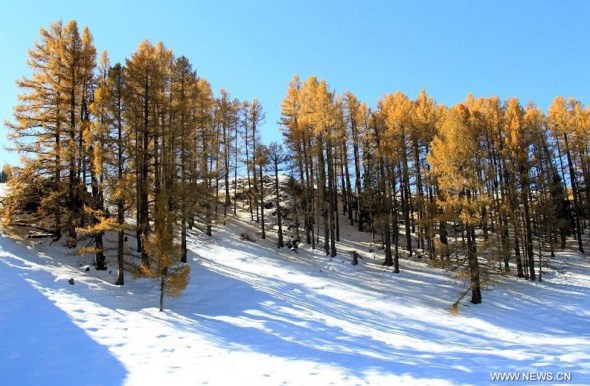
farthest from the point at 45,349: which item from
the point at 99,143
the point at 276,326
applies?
the point at 99,143

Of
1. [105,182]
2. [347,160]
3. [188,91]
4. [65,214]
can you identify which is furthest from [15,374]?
[347,160]

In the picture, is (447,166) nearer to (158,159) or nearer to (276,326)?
(276,326)

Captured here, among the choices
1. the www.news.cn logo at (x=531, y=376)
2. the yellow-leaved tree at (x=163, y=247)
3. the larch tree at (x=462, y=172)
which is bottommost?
the www.news.cn logo at (x=531, y=376)

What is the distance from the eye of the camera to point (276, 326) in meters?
14.2

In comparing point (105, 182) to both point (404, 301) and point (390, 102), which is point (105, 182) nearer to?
point (404, 301)

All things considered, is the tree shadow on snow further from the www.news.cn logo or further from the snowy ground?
the www.news.cn logo

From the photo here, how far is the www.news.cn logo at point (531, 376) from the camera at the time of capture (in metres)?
8.78

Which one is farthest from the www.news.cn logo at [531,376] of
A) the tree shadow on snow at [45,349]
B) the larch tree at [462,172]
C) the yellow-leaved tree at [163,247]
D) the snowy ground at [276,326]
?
the yellow-leaved tree at [163,247]

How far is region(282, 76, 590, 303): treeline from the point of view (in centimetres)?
2012

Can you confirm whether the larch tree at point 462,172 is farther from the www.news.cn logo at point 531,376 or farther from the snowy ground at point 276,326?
the www.news.cn logo at point 531,376

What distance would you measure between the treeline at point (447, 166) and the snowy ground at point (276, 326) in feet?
10.4

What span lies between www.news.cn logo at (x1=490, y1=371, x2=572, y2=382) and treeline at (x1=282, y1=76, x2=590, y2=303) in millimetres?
10532

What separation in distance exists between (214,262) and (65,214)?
8754mm

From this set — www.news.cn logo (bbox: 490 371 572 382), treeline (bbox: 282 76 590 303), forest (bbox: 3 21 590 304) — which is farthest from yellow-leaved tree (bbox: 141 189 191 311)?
treeline (bbox: 282 76 590 303)
